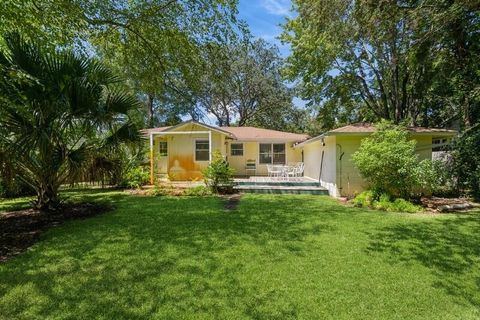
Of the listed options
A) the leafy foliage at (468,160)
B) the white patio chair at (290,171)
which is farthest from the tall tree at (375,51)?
the white patio chair at (290,171)

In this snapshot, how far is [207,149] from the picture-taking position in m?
17.8

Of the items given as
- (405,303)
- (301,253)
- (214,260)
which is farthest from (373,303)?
(214,260)

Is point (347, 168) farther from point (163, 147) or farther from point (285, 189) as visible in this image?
point (163, 147)

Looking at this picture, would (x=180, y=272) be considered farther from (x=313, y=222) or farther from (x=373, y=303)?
(x=313, y=222)

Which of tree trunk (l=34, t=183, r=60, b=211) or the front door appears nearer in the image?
tree trunk (l=34, t=183, r=60, b=211)

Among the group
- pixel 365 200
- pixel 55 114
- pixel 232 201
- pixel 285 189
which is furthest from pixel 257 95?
pixel 55 114

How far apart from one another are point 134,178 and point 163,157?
153 inches

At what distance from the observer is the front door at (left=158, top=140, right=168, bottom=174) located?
1820 cm

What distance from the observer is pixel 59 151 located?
297 inches

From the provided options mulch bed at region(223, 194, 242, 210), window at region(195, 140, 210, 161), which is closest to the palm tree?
mulch bed at region(223, 194, 242, 210)

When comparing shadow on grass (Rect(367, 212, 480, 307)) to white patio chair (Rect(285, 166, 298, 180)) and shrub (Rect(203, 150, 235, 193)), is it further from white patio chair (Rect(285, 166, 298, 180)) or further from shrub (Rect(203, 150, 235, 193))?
white patio chair (Rect(285, 166, 298, 180))

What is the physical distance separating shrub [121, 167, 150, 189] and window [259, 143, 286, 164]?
26.0ft

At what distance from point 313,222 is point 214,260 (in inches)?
139

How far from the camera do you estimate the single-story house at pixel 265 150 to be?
1265cm
